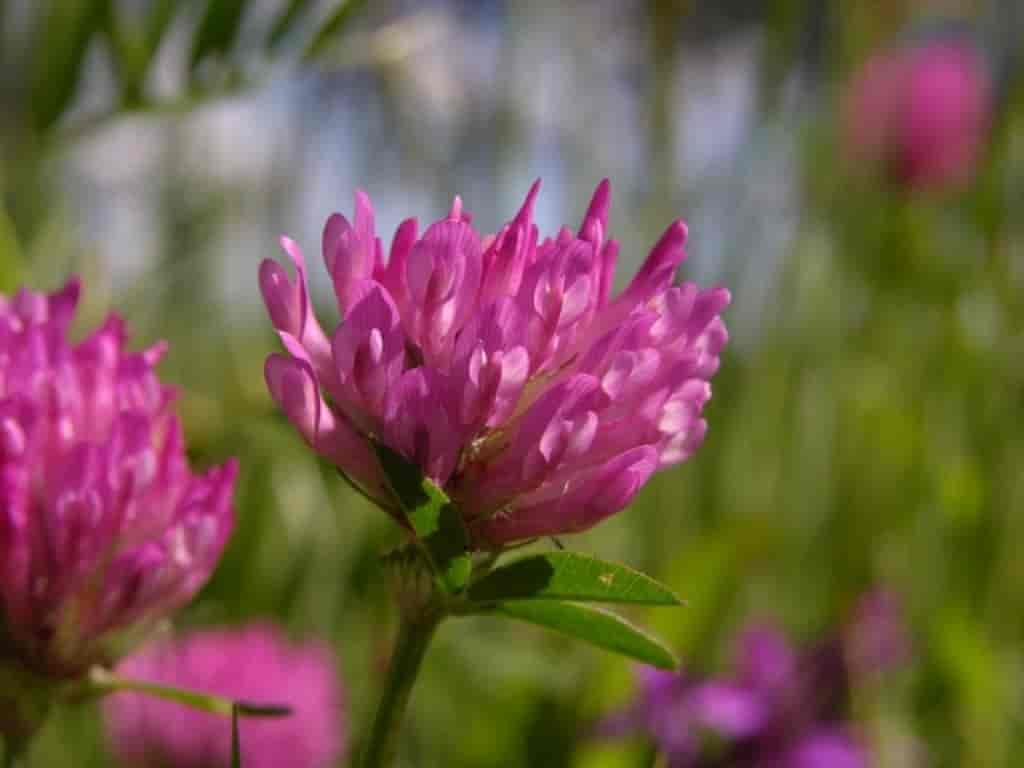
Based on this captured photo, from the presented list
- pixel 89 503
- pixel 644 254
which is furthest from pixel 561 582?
pixel 644 254

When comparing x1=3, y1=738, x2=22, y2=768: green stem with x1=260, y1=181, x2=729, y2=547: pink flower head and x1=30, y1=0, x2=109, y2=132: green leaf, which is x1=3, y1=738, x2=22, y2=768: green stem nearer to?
x1=260, y1=181, x2=729, y2=547: pink flower head

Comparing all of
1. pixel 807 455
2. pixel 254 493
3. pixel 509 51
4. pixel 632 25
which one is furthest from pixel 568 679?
pixel 632 25

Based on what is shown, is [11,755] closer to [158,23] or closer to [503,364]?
[503,364]

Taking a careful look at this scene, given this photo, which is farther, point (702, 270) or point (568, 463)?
point (702, 270)

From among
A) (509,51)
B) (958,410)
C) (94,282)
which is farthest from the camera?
(958,410)

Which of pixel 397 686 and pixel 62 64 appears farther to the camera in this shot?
pixel 62 64

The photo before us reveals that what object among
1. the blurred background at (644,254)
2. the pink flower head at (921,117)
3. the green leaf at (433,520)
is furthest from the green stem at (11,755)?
the pink flower head at (921,117)

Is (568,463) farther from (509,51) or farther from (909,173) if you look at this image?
(909,173)

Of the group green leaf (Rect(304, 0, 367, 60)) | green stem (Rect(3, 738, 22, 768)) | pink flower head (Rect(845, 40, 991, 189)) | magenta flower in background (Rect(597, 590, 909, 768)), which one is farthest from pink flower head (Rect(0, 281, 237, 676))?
Result: pink flower head (Rect(845, 40, 991, 189))

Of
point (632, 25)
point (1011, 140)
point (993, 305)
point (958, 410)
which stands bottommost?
point (958, 410)
